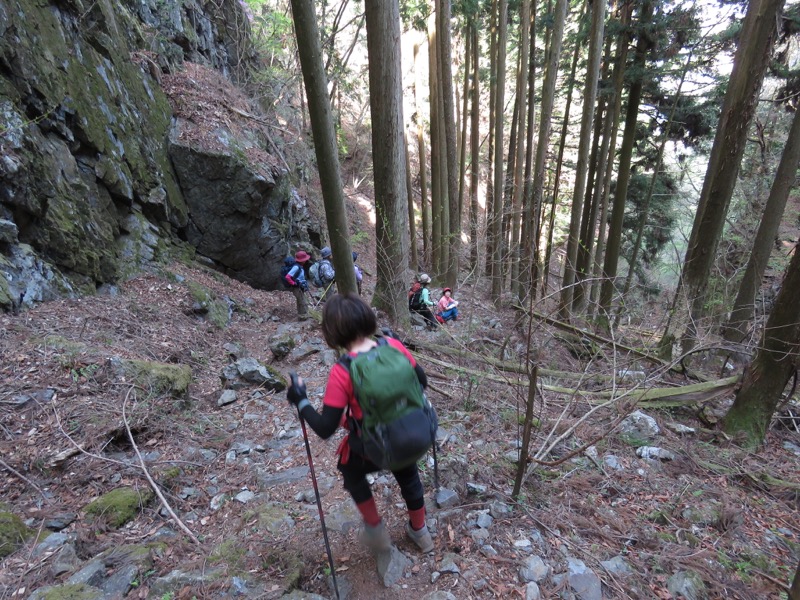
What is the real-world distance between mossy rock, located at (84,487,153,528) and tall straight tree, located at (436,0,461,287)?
8.12 metres

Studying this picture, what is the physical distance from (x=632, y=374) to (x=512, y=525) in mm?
3663

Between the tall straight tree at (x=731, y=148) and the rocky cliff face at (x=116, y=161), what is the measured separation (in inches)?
361

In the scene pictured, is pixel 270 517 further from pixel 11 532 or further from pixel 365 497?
pixel 11 532

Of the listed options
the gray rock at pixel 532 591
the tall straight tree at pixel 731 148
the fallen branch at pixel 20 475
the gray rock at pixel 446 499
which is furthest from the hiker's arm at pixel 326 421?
the tall straight tree at pixel 731 148

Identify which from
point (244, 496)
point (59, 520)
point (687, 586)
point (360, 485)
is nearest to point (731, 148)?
point (687, 586)

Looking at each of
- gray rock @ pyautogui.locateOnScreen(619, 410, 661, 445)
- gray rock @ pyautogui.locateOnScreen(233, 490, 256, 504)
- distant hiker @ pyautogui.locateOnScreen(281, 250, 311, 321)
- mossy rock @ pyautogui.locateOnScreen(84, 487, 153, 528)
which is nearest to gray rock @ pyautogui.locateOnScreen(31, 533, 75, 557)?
mossy rock @ pyautogui.locateOnScreen(84, 487, 153, 528)

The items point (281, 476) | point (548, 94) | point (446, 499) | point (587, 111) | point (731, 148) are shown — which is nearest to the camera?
point (446, 499)

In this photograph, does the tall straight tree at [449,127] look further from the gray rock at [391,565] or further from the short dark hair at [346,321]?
the gray rock at [391,565]

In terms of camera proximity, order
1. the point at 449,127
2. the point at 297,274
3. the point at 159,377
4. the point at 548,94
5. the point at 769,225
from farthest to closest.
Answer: the point at 449,127 < the point at 548,94 < the point at 297,274 < the point at 769,225 < the point at 159,377

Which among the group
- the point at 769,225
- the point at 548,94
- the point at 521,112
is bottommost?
the point at 769,225

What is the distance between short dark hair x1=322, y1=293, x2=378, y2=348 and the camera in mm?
2277

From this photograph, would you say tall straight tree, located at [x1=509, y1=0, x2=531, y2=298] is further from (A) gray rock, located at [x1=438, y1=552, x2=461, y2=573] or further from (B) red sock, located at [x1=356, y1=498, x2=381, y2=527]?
(B) red sock, located at [x1=356, y1=498, x2=381, y2=527]

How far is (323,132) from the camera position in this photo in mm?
5844

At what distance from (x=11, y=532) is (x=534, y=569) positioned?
3.45 m
